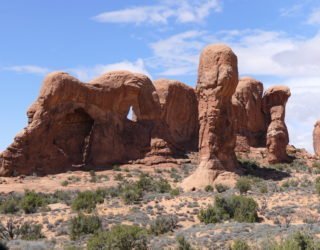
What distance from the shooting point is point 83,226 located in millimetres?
20750

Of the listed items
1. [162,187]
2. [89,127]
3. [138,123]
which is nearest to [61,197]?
[162,187]

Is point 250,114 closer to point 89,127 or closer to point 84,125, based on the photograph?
point 89,127

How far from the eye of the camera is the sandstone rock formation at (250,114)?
46.7 metres

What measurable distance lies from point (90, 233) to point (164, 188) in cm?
1032

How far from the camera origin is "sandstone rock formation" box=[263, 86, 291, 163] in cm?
4028

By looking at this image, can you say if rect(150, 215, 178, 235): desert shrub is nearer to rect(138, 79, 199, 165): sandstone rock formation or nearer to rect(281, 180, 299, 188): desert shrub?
rect(281, 180, 299, 188): desert shrub

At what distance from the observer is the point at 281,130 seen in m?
40.9

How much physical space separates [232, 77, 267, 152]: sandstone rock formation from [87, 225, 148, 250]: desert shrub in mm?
30292

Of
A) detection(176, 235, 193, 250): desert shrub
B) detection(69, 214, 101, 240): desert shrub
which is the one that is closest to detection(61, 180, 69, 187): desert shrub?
detection(69, 214, 101, 240): desert shrub

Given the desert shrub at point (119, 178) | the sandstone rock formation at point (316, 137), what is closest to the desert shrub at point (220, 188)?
the desert shrub at point (119, 178)

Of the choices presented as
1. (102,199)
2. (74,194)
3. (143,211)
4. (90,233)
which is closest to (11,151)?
(74,194)

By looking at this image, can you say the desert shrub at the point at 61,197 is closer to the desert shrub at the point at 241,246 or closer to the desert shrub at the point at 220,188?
the desert shrub at the point at 220,188

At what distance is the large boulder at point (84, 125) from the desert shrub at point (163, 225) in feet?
54.4

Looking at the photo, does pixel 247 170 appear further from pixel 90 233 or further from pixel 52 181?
pixel 90 233
